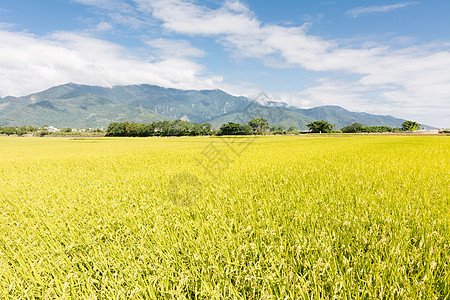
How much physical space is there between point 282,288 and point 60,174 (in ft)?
35.5

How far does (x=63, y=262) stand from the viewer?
2.85 meters

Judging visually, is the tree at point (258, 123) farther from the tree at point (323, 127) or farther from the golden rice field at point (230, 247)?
the tree at point (323, 127)

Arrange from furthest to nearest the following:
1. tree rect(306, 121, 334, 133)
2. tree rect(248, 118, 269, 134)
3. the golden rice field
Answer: tree rect(306, 121, 334, 133) < tree rect(248, 118, 269, 134) < the golden rice field

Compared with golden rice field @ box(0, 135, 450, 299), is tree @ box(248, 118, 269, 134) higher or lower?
higher

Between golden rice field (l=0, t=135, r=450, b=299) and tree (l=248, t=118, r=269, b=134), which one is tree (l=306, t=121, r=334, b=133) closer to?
tree (l=248, t=118, r=269, b=134)

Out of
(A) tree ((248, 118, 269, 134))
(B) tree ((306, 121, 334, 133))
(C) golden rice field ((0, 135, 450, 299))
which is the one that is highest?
(B) tree ((306, 121, 334, 133))

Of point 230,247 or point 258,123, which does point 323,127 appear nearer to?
point 258,123

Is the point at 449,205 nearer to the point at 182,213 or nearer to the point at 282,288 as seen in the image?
the point at 282,288

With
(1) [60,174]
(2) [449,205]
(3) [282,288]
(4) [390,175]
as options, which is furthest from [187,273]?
(1) [60,174]

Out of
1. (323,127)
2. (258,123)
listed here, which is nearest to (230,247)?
(258,123)

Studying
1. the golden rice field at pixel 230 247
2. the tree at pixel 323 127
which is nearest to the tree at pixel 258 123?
the golden rice field at pixel 230 247

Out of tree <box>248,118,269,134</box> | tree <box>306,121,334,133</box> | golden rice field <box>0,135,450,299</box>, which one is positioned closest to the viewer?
golden rice field <box>0,135,450,299</box>

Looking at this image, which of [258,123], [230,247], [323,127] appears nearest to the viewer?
[230,247]

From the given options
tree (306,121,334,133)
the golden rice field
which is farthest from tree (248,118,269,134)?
tree (306,121,334,133)
